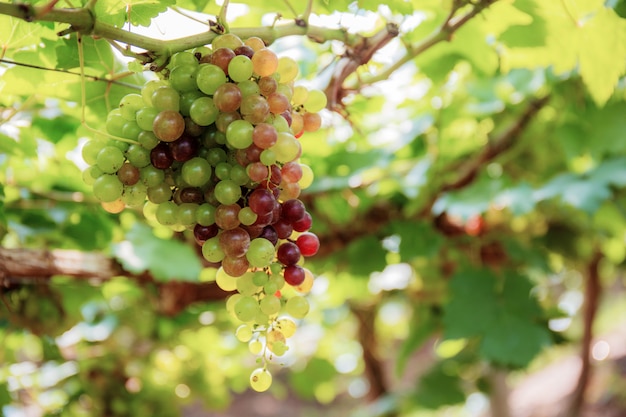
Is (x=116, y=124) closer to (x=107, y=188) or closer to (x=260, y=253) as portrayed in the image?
(x=107, y=188)

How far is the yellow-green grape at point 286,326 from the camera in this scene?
0.55m

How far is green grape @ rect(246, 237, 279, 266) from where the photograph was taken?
49 cm

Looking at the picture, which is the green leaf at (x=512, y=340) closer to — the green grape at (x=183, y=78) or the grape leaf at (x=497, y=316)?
the grape leaf at (x=497, y=316)

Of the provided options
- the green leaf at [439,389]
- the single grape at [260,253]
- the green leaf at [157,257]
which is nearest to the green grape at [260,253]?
the single grape at [260,253]

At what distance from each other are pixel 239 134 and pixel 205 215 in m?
0.08

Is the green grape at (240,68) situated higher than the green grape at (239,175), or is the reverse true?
the green grape at (240,68)

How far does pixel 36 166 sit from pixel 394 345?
9.53 ft

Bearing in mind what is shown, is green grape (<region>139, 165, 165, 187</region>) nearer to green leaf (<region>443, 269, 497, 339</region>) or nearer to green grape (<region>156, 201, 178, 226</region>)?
green grape (<region>156, 201, 178, 226</region>)

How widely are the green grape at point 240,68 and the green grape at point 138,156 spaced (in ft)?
0.35

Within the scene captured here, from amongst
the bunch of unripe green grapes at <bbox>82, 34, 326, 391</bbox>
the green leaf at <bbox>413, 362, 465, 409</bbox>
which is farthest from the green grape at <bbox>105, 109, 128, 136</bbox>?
the green leaf at <bbox>413, 362, 465, 409</bbox>

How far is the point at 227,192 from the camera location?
49 centimetres

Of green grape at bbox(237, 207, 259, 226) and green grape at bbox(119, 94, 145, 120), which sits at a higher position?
green grape at bbox(119, 94, 145, 120)

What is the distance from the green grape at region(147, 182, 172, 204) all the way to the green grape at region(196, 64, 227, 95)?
99 millimetres

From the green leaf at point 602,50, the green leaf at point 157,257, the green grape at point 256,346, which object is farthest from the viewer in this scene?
the green leaf at point 157,257
